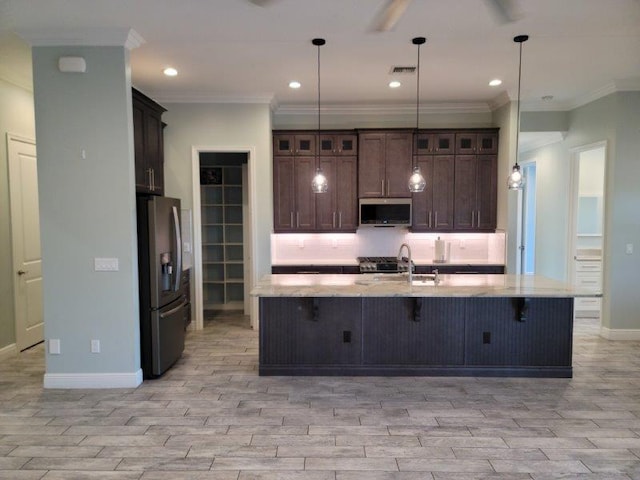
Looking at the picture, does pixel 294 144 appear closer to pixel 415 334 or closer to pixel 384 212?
pixel 384 212

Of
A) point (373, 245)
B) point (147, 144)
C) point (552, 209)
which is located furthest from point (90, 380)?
point (552, 209)

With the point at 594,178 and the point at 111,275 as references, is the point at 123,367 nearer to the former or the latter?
the point at 111,275

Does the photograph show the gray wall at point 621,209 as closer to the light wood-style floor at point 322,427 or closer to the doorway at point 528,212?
the light wood-style floor at point 322,427

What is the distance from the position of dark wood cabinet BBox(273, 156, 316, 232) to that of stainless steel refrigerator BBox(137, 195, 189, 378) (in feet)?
6.76

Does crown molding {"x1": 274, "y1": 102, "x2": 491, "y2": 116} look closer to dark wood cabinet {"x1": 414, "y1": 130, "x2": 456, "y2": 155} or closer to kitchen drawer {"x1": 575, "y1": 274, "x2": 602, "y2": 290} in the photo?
dark wood cabinet {"x1": 414, "y1": 130, "x2": 456, "y2": 155}

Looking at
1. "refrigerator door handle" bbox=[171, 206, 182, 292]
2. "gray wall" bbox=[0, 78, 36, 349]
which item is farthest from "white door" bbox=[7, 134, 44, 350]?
"refrigerator door handle" bbox=[171, 206, 182, 292]

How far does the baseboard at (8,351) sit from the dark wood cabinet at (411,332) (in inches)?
154

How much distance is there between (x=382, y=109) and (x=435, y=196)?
4.99 feet

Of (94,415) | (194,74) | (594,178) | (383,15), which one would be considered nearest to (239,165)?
(194,74)

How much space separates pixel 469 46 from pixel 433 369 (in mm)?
3114

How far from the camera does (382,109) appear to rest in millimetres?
6211

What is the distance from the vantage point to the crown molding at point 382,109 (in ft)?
20.2

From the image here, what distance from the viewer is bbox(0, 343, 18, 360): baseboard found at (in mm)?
4543

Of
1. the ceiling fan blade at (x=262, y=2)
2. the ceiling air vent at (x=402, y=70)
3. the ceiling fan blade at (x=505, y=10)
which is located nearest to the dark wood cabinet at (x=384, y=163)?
the ceiling air vent at (x=402, y=70)
